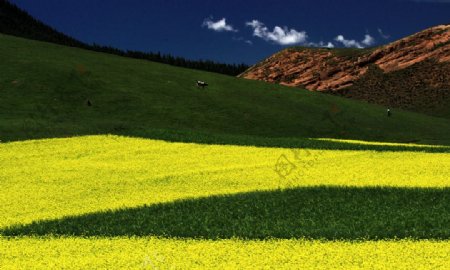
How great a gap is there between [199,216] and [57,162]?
48.8 ft

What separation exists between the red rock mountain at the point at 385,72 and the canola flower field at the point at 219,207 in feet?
287

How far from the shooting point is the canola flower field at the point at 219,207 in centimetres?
1409

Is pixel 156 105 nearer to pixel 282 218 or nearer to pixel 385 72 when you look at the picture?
pixel 282 218

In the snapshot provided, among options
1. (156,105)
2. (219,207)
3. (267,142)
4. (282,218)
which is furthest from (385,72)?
(282,218)

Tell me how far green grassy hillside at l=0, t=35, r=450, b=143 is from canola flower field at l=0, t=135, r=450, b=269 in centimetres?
1000

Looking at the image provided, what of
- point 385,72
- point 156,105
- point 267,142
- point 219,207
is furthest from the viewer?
point 385,72

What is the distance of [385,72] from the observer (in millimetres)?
141250

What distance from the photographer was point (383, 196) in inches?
859

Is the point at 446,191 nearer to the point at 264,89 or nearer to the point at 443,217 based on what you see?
the point at 443,217

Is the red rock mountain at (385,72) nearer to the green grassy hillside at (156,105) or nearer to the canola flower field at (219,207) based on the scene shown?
the green grassy hillside at (156,105)

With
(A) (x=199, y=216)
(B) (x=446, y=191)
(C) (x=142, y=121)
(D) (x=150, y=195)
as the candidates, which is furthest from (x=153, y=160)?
(C) (x=142, y=121)

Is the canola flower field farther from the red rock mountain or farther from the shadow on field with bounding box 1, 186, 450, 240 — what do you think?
the red rock mountain

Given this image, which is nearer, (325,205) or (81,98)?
(325,205)

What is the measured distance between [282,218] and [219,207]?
105 inches
